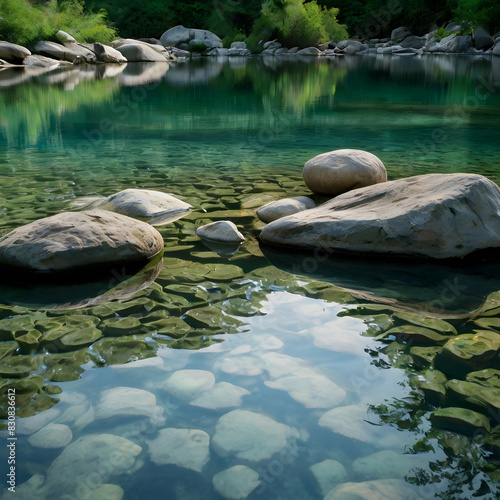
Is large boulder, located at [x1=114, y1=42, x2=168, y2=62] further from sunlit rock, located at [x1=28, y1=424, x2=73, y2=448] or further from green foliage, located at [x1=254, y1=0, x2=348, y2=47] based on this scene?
sunlit rock, located at [x1=28, y1=424, x2=73, y2=448]

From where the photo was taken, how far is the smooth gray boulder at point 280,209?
198 inches

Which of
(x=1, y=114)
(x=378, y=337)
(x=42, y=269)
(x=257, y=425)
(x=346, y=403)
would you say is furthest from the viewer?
(x=1, y=114)

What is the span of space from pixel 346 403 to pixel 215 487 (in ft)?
2.52

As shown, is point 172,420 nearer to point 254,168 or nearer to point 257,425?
point 257,425

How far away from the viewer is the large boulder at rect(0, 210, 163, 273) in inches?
149

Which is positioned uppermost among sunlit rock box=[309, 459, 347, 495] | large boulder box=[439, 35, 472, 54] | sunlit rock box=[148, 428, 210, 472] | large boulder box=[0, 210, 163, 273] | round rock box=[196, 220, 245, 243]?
large boulder box=[439, 35, 472, 54]

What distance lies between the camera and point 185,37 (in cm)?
4469

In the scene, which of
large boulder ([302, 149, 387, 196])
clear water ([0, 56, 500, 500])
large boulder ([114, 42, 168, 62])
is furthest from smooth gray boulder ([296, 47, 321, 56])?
large boulder ([302, 149, 387, 196])

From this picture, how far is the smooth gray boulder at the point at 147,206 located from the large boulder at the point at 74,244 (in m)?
0.89

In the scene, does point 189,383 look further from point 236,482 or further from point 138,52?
point 138,52

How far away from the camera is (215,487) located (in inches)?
81.7

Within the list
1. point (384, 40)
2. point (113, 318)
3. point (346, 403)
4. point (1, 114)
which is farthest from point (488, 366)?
point (384, 40)

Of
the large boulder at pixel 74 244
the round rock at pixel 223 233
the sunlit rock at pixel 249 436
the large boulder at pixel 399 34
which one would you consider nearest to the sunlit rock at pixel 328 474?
the sunlit rock at pixel 249 436

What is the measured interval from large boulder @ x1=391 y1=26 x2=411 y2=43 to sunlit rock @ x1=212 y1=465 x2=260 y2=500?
53.0 m
